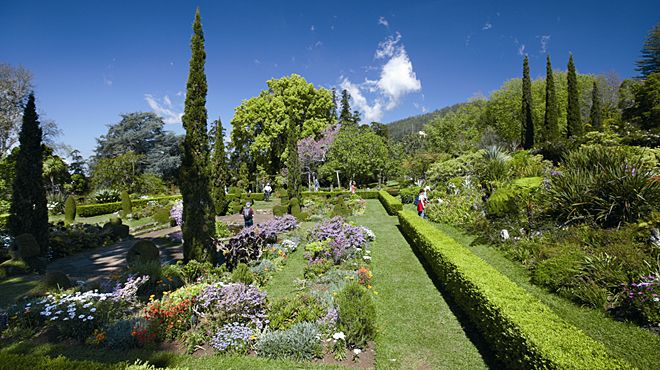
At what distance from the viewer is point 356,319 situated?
4.56 m

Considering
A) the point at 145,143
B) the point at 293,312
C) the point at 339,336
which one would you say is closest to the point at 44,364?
the point at 293,312

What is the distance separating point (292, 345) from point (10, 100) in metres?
36.3

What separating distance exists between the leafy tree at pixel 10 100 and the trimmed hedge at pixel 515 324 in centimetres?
3654

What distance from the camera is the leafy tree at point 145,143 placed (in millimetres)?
37125

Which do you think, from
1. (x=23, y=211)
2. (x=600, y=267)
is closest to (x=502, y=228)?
(x=600, y=267)

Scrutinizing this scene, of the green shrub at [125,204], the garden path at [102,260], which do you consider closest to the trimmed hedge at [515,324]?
the garden path at [102,260]

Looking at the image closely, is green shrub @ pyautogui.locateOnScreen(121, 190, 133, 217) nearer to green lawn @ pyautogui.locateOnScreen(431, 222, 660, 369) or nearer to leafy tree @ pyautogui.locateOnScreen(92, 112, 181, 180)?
leafy tree @ pyautogui.locateOnScreen(92, 112, 181, 180)

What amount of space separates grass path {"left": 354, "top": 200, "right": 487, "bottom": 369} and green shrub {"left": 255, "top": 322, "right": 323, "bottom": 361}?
0.92m

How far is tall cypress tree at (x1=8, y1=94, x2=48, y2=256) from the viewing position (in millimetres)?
9609

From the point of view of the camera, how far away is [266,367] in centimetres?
404

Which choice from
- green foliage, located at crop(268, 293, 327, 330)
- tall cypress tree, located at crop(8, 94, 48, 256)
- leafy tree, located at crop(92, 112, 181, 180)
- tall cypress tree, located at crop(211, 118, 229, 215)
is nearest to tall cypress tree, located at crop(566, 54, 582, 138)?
tall cypress tree, located at crop(211, 118, 229, 215)

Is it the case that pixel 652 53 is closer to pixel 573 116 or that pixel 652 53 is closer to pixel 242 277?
pixel 573 116

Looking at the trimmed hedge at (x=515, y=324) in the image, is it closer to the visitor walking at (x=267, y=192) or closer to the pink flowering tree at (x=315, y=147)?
the visitor walking at (x=267, y=192)

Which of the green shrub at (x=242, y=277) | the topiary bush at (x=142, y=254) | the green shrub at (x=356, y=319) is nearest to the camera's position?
the green shrub at (x=356, y=319)
